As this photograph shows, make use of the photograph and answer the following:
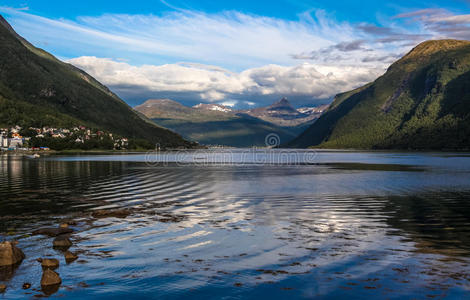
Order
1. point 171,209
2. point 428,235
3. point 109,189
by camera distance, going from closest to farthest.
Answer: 1. point 428,235
2. point 171,209
3. point 109,189

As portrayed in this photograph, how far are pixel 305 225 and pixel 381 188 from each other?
34662 mm

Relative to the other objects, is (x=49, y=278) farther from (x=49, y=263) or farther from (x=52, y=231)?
(x=52, y=231)

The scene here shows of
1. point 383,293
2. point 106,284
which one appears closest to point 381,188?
point 383,293

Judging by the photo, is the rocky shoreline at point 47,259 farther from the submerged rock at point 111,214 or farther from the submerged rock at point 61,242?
the submerged rock at point 111,214

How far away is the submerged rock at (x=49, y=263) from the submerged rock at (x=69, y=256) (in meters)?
0.93

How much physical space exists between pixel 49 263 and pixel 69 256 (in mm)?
1707

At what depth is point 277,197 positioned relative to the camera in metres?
52.8

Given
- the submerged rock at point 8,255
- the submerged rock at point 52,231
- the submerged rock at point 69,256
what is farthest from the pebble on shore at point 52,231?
the submerged rock at point 8,255

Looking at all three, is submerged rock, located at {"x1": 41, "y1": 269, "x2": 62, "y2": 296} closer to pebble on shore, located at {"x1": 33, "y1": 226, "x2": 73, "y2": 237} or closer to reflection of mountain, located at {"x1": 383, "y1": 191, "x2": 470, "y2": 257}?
pebble on shore, located at {"x1": 33, "y1": 226, "x2": 73, "y2": 237}

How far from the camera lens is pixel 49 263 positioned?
2205 cm

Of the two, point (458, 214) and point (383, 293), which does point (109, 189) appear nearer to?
point (458, 214)

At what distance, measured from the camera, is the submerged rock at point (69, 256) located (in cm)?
2327

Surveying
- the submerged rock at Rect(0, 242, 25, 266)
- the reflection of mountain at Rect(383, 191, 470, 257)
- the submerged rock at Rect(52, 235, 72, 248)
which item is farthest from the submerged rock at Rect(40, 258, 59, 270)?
the reflection of mountain at Rect(383, 191, 470, 257)

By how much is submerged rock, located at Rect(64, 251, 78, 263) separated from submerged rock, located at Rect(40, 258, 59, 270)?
3.04 ft
